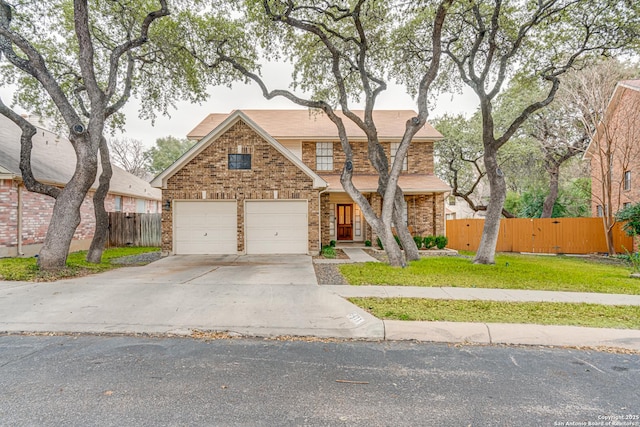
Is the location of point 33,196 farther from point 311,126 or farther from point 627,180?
point 627,180

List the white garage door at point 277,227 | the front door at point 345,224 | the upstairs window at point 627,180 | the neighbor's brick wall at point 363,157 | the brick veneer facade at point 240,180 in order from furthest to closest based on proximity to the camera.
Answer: the front door at point 345,224 → the neighbor's brick wall at point 363,157 → the upstairs window at point 627,180 → the white garage door at point 277,227 → the brick veneer facade at point 240,180

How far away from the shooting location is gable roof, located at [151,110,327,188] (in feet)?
40.4

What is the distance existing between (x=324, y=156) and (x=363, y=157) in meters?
2.03

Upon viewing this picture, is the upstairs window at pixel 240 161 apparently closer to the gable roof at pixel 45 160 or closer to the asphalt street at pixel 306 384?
the gable roof at pixel 45 160

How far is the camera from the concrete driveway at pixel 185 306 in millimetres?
4777

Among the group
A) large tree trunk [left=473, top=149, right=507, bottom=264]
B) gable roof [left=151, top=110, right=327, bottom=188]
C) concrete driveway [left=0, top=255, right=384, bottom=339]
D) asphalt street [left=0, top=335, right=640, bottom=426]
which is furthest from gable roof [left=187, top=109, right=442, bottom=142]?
asphalt street [left=0, top=335, right=640, bottom=426]

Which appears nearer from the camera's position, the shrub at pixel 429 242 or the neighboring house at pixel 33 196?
the neighboring house at pixel 33 196

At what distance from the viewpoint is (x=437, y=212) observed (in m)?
16.1

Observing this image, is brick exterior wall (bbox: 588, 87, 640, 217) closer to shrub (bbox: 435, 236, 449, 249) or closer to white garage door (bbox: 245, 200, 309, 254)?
shrub (bbox: 435, 236, 449, 249)

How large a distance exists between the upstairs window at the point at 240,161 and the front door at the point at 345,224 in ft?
21.2

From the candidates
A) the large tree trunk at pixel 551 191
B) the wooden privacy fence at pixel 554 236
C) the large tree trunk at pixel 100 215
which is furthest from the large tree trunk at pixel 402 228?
the large tree trunk at pixel 551 191

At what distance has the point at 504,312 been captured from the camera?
538cm

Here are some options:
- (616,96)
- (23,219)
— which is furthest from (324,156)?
(616,96)

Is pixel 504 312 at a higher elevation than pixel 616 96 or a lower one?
lower
